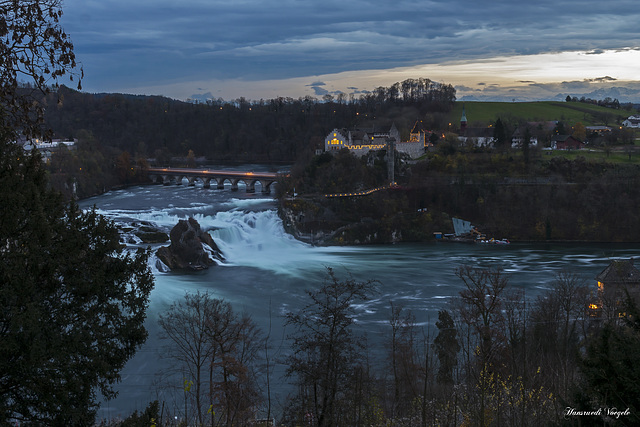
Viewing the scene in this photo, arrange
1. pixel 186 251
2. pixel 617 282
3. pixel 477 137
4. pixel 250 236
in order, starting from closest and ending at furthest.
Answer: pixel 617 282 → pixel 186 251 → pixel 250 236 → pixel 477 137

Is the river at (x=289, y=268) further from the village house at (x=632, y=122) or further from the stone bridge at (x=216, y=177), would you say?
the village house at (x=632, y=122)

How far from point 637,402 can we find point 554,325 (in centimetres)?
1075

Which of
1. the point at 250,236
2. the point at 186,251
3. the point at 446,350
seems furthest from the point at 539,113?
the point at 446,350

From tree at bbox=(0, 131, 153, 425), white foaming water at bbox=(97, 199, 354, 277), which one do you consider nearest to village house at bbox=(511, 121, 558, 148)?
white foaming water at bbox=(97, 199, 354, 277)

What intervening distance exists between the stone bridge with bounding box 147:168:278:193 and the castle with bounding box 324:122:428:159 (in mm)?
6083

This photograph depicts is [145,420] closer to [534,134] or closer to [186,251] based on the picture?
[186,251]

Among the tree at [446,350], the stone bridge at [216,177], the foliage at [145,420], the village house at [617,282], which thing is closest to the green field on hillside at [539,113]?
the stone bridge at [216,177]

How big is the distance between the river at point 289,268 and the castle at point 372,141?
Answer: 8.05 metres

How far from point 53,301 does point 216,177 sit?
177 feet

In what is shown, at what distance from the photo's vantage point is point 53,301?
5.81 meters

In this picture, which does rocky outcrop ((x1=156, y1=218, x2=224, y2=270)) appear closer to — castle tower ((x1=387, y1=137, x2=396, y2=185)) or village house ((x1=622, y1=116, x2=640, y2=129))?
castle tower ((x1=387, y1=137, x2=396, y2=185))

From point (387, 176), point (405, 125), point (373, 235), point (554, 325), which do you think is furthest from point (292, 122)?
point (554, 325)

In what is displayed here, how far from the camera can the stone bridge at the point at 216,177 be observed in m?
54.1

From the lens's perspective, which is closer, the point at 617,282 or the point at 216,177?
the point at 617,282
